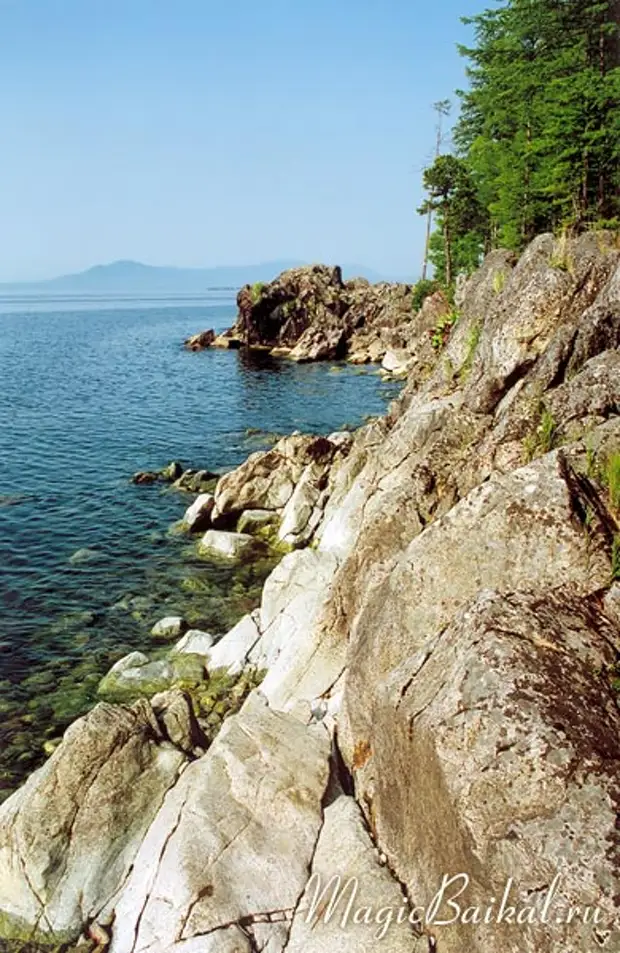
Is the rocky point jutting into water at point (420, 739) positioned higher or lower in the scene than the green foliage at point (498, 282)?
lower

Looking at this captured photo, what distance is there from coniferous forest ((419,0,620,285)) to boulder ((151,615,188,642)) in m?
20.6

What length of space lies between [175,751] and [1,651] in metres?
10.7

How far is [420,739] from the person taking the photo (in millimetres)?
8336

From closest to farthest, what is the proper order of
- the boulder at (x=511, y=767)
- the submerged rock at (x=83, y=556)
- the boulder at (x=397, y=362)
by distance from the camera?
1. the boulder at (x=511, y=767)
2. the submerged rock at (x=83, y=556)
3. the boulder at (x=397, y=362)

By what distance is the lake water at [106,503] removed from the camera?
20344 millimetres

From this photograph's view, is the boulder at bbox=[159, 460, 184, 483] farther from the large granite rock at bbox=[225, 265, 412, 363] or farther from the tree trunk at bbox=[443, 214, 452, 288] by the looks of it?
the large granite rock at bbox=[225, 265, 412, 363]

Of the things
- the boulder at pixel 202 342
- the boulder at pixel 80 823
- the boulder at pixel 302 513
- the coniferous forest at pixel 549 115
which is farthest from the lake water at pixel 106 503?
the coniferous forest at pixel 549 115

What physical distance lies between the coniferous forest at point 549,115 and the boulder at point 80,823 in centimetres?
2349

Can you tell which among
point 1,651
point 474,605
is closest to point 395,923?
point 474,605

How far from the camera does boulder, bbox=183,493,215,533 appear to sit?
3059cm

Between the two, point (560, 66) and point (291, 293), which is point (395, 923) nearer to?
point (560, 66)

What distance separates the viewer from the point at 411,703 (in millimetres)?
8867

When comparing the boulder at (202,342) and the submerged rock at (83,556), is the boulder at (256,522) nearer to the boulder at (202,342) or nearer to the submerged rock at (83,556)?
the submerged rock at (83,556)

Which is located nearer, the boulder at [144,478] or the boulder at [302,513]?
the boulder at [302,513]
